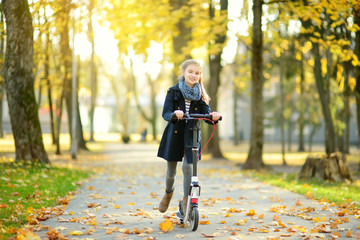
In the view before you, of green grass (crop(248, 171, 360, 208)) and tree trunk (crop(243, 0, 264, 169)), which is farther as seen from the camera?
tree trunk (crop(243, 0, 264, 169))

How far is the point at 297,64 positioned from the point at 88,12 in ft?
37.4

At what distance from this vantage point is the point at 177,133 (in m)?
5.75

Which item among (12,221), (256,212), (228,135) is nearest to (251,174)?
(256,212)

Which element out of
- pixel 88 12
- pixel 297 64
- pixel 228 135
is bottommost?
pixel 228 135

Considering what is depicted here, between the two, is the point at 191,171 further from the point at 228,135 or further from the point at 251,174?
the point at 228,135

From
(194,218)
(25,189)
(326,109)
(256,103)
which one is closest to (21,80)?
(25,189)

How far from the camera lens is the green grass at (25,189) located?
5.79 m

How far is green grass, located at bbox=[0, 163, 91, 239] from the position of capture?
579 cm

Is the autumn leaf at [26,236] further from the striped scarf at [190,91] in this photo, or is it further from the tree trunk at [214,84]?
the tree trunk at [214,84]

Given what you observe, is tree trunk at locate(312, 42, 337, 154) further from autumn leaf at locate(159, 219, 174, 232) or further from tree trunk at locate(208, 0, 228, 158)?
autumn leaf at locate(159, 219, 174, 232)

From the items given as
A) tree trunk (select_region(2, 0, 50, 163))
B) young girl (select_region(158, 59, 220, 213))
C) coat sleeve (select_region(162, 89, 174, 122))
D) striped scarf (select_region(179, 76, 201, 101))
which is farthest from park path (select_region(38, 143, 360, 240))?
tree trunk (select_region(2, 0, 50, 163))

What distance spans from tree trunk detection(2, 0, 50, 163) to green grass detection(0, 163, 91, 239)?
0.82 metres

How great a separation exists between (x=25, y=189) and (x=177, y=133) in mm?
3959

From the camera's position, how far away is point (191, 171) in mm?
5738
